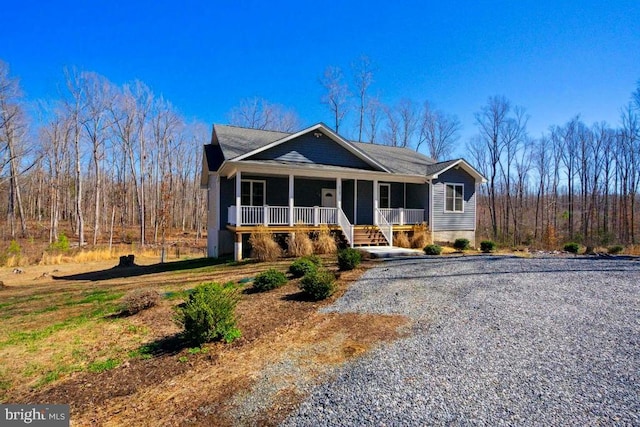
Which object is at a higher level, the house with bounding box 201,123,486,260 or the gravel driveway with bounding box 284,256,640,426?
the house with bounding box 201,123,486,260

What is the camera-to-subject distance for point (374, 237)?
14.3 meters

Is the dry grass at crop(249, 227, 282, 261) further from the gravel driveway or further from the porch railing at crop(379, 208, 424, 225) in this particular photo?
the porch railing at crop(379, 208, 424, 225)

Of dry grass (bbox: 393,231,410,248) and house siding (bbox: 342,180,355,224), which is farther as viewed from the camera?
house siding (bbox: 342,180,355,224)

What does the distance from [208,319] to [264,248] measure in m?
7.13

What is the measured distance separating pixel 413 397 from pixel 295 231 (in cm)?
1003

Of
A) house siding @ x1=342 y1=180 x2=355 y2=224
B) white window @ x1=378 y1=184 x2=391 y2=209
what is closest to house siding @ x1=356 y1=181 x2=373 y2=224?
house siding @ x1=342 y1=180 x2=355 y2=224

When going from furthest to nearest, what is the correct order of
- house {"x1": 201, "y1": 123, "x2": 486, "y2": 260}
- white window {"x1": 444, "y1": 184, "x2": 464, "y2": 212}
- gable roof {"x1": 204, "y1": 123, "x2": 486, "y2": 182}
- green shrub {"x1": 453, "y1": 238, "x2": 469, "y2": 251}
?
white window {"x1": 444, "y1": 184, "x2": 464, "y2": 212}
green shrub {"x1": 453, "y1": 238, "x2": 469, "y2": 251}
gable roof {"x1": 204, "y1": 123, "x2": 486, "y2": 182}
house {"x1": 201, "y1": 123, "x2": 486, "y2": 260}

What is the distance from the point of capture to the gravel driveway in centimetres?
289

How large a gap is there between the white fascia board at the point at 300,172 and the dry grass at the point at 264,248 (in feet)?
8.44

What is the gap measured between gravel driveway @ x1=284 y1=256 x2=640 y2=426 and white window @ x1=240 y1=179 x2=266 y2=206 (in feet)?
28.9

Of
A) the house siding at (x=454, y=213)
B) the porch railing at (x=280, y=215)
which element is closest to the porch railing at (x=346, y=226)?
the porch railing at (x=280, y=215)

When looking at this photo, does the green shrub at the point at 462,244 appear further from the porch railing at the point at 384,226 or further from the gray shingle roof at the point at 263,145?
the gray shingle roof at the point at 263,145

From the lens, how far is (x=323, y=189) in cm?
1608

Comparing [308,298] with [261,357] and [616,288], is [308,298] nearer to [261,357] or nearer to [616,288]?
[261,357]
